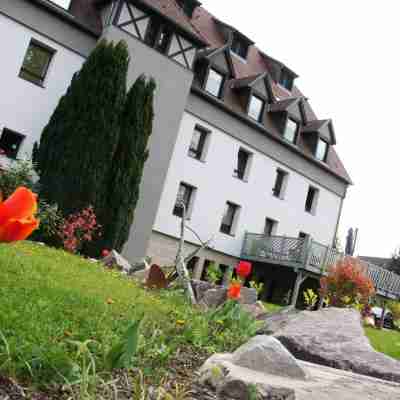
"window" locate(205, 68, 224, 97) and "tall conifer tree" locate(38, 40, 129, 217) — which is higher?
"window" locate(205, 68, 224, 97)

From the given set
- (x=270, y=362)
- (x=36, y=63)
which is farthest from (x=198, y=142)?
(x=270, y=362)

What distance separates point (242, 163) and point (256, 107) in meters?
2.76

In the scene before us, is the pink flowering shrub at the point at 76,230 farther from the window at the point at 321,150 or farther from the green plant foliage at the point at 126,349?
the window at the point at 321,150

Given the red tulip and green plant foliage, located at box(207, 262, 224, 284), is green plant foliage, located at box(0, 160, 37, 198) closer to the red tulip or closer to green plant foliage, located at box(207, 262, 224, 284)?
green plant foliage, located at box(207, 262, 224, 284)

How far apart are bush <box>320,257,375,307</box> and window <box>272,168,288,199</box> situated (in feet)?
33.2

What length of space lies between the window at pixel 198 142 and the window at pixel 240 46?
21.6 ft

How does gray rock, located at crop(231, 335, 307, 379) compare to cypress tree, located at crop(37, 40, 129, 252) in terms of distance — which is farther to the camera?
cypress tree, located at crop(37, 40, 129, 252)

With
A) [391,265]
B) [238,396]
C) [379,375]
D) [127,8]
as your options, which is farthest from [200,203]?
[391,265]

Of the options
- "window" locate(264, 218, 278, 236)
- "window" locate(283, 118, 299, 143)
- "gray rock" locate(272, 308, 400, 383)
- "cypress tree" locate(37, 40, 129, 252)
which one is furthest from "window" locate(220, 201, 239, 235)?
"gray rock" locate(272, 308, 400, 383)

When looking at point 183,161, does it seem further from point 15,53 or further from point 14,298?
point 14,298

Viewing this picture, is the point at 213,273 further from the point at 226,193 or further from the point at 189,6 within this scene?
the point at 189,6

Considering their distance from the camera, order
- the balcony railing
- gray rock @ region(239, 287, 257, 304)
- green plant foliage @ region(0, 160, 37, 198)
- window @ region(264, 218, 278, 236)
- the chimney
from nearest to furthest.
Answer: gray rock @ region(239, 287, 257, 304) → green plant foliage @ region(0, 160, 37, 198) → the balcony railing → the chimney → window @ region(264, 218, 278, 236)

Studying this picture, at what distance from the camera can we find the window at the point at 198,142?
74.0ft

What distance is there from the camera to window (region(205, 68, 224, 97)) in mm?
22578
